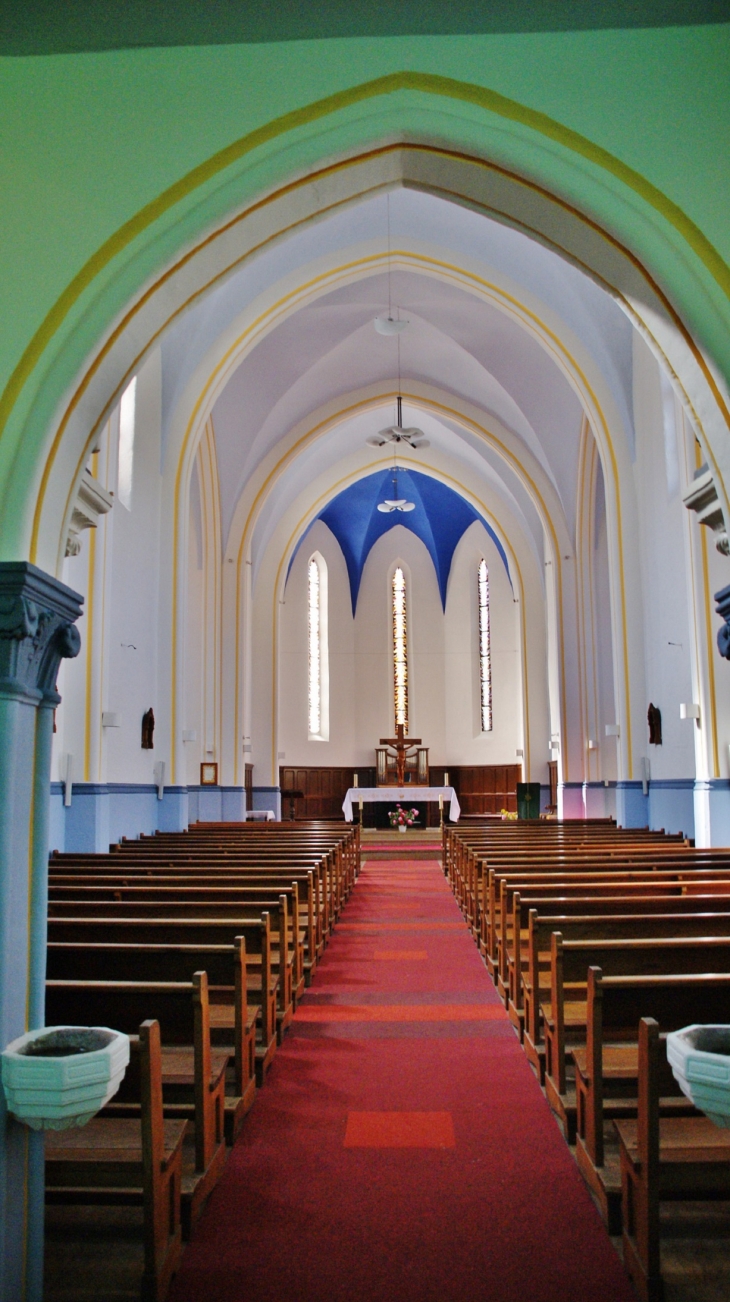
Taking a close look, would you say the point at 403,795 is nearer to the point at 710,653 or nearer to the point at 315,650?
the point at 315,650

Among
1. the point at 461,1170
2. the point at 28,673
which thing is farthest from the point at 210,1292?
the point at 28,673

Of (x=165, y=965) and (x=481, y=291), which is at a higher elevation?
(x=481, y=291)

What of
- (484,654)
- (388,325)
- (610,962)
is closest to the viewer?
(610,962)

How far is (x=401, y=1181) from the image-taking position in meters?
3.57

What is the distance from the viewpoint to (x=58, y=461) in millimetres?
3527

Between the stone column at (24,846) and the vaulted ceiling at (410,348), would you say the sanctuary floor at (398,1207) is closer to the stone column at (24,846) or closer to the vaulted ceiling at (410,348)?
the stone column at (24,846)

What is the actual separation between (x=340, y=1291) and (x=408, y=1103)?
1594mm

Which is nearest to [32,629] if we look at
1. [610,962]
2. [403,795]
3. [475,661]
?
[610,962]

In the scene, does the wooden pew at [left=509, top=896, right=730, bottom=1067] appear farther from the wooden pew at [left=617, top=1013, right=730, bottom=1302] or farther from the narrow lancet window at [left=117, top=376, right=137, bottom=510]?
the narrow lancet window at [left=117, top=376, right=137, bottom=510]

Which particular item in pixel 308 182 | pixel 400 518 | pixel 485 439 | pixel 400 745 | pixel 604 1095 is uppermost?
pixel 400 518

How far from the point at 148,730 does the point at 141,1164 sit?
8.68 metres

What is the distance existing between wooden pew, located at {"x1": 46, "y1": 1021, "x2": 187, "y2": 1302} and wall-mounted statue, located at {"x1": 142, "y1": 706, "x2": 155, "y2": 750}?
796 cm

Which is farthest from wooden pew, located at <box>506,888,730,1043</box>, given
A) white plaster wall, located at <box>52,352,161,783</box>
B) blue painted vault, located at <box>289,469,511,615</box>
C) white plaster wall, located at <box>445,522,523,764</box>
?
blue painted vault, located at <box>289,469,511,615</box>

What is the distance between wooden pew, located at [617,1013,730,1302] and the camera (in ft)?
9.05
